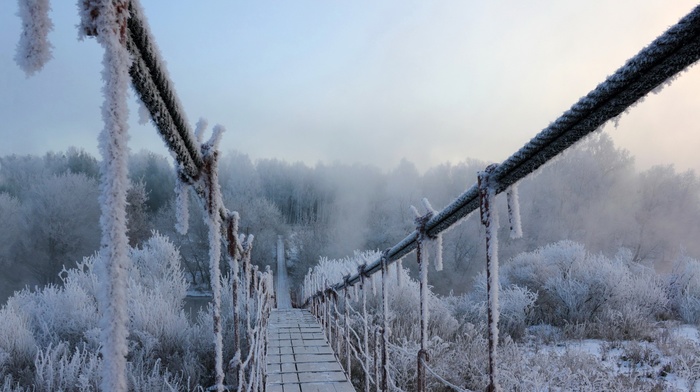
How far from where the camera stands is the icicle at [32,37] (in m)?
0.51

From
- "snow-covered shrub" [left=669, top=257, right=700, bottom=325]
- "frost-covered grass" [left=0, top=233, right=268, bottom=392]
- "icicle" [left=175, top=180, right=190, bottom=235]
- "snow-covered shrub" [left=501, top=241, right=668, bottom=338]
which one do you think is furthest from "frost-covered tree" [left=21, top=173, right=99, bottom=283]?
"icicle" [left=175, top=180, right=190, bottom=235]

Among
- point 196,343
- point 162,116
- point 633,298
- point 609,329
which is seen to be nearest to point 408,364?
point 196,343

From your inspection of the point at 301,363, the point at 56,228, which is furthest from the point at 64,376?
the point at 56,228

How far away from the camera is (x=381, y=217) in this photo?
117 feet

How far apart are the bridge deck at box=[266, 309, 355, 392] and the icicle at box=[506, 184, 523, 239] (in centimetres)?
328

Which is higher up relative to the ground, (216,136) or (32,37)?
(216,136)

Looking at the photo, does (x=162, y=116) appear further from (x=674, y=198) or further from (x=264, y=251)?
(x=674, y=198)

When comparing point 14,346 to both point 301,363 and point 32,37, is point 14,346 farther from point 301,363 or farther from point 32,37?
point 32,37

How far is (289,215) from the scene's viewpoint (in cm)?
5188

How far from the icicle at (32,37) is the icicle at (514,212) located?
4.95 feet

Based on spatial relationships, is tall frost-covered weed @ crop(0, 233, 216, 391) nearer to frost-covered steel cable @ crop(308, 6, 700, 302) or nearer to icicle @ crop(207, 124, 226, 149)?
icicle @ crop(207, 124, 226, 149)

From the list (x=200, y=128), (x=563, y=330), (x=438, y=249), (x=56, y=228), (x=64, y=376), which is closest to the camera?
(x=200, y=128)

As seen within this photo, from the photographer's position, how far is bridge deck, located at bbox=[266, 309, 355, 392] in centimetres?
436

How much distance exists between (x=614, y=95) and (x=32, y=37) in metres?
1.29
